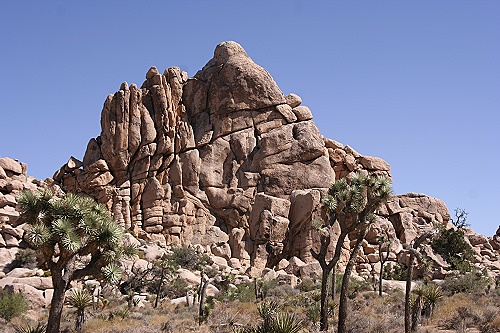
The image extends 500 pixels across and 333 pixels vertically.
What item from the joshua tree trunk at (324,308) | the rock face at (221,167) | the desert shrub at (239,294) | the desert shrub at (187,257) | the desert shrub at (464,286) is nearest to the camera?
the joshua tree trunk at (324,308)

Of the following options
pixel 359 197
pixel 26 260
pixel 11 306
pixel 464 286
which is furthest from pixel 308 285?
pixel 11 306

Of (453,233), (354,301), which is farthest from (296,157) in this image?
(354,301)

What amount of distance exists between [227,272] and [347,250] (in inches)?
441

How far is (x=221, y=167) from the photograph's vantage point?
53.9m

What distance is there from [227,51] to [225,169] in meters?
13.0

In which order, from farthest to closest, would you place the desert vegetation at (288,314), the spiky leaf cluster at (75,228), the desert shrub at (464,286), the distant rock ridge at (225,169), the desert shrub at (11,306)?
the distant rock ridge at (225,169)
the desert shrub at (464,286)
the desert shrub at (11,306)
the desert vegetation at (288,314)
the spiky leaf cluster at (75,228)

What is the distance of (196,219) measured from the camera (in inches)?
2016

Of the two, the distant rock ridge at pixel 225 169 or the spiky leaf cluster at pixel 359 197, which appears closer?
the spiky leaf cluster at pixel 359 197

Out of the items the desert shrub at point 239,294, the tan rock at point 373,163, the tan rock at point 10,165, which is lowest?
the desert shrub at point 239,294

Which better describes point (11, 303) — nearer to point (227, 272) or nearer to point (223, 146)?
point (227, 272)

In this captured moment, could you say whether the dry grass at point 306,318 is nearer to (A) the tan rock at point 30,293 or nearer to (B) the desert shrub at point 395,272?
(A) the tan rock at point 30,293

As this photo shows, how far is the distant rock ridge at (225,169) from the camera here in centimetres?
4938

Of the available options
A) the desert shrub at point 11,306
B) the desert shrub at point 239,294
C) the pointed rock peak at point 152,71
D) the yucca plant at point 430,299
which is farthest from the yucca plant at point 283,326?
the pointed rock peak at point 152,71

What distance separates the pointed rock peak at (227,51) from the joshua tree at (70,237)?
1600 inches
